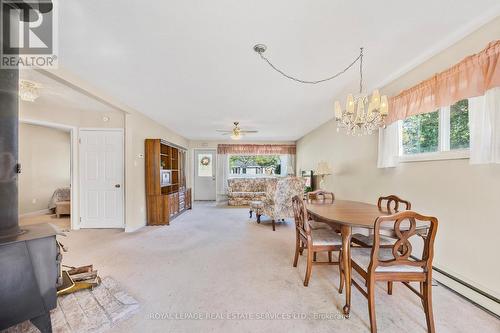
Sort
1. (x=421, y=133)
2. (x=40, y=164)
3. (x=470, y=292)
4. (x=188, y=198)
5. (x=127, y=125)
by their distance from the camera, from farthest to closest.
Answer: (x=188, y=198), (x=40, y=164), (x=127, y=125), (x=421, y=133), (x=470, y=292)

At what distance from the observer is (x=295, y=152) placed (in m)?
8.04

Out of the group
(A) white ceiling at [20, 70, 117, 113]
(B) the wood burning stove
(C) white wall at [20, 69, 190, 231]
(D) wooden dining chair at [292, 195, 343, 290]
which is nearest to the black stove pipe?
(B) the wood burning stove

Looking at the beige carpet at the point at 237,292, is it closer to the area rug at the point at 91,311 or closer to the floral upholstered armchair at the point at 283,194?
the area rug at the point at 91,311

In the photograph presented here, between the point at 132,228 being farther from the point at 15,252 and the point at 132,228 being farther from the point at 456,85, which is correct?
the point at 456,85

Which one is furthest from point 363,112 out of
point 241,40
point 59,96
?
point 59,96

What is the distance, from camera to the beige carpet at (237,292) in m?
1.57

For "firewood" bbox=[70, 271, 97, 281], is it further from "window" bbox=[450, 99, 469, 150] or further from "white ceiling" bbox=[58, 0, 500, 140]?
"window" bbox=[450, 99, 469, 150]

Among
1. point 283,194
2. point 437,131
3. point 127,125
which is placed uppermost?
point 127,125

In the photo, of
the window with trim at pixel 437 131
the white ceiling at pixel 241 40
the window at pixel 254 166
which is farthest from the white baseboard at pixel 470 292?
the window at pixel 254 166

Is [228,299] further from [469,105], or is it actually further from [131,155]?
[131,155]

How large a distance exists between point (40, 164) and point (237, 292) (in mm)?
6299

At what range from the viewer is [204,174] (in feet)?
26.8

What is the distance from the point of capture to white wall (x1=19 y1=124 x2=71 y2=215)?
488cm

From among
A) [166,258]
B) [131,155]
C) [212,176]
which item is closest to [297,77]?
[166,258]
